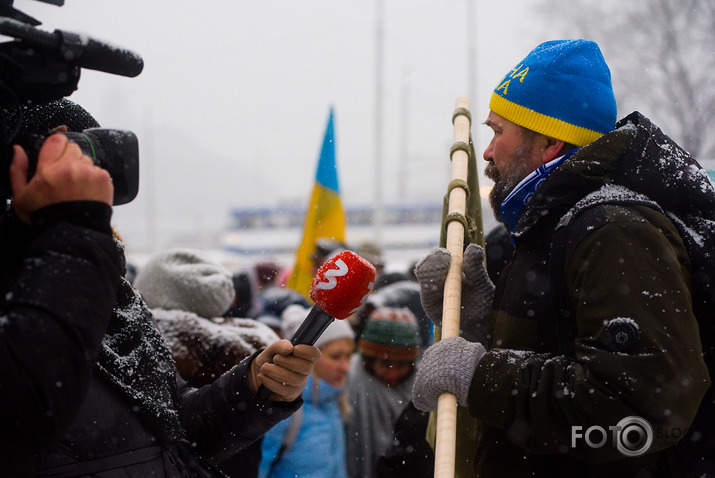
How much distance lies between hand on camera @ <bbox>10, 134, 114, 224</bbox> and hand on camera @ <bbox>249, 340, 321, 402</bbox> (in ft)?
2.31

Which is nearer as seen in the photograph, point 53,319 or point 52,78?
point 53,319

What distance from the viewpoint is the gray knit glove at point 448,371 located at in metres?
1.71

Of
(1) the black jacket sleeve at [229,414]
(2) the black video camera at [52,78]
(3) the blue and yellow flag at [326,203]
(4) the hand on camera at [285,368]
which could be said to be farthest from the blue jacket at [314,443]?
(3) the blue and yellow flag at [326,203]

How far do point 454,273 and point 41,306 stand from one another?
1.22 m

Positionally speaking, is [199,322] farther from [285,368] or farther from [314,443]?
[285,368]

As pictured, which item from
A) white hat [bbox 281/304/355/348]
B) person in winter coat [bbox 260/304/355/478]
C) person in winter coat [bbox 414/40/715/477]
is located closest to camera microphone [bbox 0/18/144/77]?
person in winter coat [bbox 414/40/715/477]

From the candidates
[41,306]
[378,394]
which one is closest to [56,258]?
[41,306]

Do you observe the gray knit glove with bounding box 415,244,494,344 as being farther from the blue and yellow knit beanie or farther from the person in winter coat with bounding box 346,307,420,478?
the person in winter coat with bounding box 346,307,420,478

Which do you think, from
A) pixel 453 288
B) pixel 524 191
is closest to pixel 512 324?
pixel 453 288

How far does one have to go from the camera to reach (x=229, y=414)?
1.85 meters

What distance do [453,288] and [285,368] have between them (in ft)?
1.78

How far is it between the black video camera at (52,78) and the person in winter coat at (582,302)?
931 mm

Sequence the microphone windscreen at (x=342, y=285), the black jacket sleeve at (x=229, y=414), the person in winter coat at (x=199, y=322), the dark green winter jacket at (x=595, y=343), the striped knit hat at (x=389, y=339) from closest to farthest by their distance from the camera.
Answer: the dark green winter jacket at (x=595, y=343), the microphone windscreen at (x=342, y=285), the black jacket sleeve at (x=229, y=414), the person in winter coat at (x=199, y=322), the striped knit hat at (x=389, y=339)

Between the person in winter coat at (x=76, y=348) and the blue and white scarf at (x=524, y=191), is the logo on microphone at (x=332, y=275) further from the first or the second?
the blue and white scarf at (x=524, y=191)
